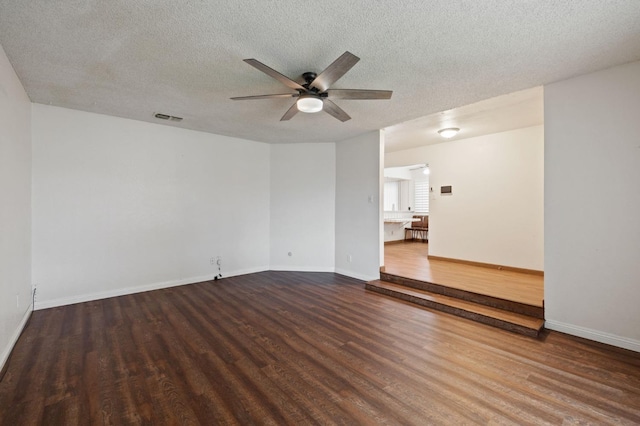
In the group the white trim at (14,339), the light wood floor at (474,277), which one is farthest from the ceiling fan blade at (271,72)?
the light wood floor at (474,277)

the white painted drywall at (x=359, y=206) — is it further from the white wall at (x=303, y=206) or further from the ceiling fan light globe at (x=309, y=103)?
the ceiling fan light globe at (x=309, y=103)

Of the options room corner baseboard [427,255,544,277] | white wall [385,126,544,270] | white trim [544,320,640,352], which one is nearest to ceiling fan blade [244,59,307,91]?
white trim [544,320,640,352]

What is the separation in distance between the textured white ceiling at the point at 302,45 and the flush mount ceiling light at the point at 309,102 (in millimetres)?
278

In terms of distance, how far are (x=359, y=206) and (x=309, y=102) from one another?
2.83 metres

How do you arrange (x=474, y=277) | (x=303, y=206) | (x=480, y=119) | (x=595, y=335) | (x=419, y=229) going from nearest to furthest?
(x=595, y=335) → (x=480, y=119) → (x=474, y=277) → (x=303, y=206) → (x=419, y=229)

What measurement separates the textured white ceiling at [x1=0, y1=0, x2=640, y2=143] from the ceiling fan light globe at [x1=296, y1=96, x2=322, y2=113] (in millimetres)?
287

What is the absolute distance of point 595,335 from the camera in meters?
2.78

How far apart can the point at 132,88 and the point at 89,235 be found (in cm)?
225

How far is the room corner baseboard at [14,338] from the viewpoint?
237 centimetres

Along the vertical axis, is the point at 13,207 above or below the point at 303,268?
above

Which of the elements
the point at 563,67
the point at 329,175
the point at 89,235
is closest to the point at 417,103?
the point at 563,67

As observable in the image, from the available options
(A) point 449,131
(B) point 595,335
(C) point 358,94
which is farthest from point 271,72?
(B) point 595,335

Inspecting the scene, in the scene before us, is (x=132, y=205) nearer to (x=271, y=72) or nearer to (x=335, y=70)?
(x=271, y=72)

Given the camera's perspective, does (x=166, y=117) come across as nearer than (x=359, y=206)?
Yes
